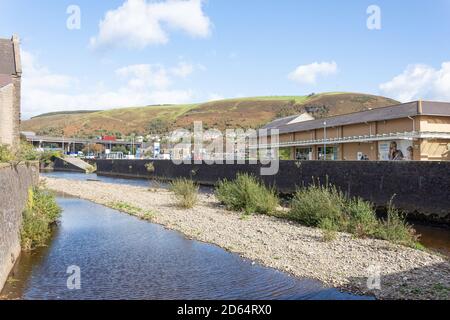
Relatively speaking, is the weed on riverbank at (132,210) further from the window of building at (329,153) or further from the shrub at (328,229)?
the window of building at (329,153)

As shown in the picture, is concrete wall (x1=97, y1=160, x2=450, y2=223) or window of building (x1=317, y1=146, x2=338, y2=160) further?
window of building (x1=317, y1=146, x2=338, y2=160)

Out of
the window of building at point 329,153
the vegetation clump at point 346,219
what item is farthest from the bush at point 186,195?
Result: the window of building at point 329,153

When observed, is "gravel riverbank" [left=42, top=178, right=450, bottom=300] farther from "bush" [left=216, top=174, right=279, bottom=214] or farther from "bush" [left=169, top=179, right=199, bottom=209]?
"bush" [left=169, top=179, right=199, bottom=209]

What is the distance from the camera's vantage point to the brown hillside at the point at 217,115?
139 m

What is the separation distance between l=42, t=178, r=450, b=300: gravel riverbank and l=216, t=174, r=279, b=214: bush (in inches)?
64.2

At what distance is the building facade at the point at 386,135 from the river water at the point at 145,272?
29.2 m

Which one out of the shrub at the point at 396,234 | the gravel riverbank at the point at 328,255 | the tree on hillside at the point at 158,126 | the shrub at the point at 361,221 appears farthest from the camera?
the tree on hillside at the point at 158,126

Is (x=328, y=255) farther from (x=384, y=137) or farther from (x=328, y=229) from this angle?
(x=384, y=137)

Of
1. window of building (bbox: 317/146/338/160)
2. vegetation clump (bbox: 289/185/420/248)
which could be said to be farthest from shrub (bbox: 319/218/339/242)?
window of building (bbox: 317/146/338/160)

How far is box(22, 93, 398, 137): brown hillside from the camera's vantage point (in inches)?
5482

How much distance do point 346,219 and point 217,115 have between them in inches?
5286

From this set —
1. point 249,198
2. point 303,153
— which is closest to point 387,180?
point 249,198

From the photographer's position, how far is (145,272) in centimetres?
1095
